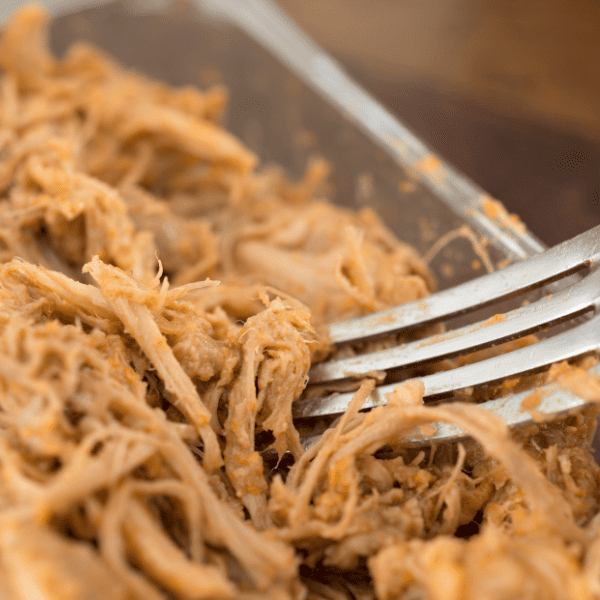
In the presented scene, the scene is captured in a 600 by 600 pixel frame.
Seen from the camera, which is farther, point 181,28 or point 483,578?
point 181,28

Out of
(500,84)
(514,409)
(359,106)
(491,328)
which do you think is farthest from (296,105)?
(514,409)

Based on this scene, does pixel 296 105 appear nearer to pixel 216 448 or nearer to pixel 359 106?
pixel 359 106

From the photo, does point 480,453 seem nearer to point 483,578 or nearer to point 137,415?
point 483,578

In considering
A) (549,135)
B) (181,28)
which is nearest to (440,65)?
(549,135)

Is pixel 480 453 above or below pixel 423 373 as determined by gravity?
below

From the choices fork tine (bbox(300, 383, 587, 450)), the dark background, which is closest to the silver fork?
fork tine (bbox(300, 383, 587, 450))
